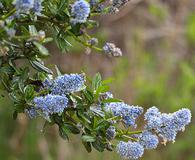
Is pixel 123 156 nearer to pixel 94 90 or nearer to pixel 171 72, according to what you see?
pixel 94 90

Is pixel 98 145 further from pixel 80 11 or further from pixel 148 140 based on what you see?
pixel 80 11

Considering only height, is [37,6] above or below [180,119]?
above

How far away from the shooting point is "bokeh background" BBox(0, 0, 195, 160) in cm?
316

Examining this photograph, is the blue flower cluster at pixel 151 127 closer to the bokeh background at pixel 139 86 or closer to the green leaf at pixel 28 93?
the green leaf at pixel 28 93

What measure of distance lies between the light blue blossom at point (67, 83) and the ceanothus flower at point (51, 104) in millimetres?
18

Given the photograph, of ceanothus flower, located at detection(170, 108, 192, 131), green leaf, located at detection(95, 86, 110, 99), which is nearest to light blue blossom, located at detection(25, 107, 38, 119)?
green leaf, located at detection(95, 86, 110, 99)

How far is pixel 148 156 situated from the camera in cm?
330

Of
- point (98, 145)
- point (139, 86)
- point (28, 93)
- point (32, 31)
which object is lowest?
point (139, 86)

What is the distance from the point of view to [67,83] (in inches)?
42.5

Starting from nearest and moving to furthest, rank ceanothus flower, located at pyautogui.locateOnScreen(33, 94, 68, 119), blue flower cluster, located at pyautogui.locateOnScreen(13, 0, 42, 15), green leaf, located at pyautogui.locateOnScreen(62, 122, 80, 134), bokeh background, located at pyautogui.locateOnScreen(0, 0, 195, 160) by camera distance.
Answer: blue flower cluster, located at pyautogui.locateOnScreen(13, 0, 42, 15), ceanothus flower, located at pyautogui.locateOnScreen(33, 94, 68, 119), green leaf, located at pyautogui.locateOnScreen(62, 122, 80, 134), bokeh background, located at pyautogui.locateOnScreen(0, 0, 195, 160)

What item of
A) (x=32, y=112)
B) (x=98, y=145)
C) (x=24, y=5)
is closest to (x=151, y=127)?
(x=98, y=145)

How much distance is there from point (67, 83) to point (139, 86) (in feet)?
7.29

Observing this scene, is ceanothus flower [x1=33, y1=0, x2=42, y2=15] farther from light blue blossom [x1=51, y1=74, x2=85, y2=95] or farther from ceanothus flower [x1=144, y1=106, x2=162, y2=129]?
ceanothus flower [x1=144, y1=106, x2=162, y2=129]

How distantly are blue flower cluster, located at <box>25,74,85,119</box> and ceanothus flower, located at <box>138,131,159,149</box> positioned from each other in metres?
0.16
